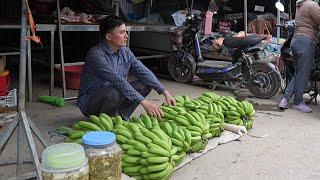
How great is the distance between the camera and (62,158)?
2307 mm

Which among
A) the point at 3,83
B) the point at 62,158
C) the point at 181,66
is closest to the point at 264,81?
the point at 181,66

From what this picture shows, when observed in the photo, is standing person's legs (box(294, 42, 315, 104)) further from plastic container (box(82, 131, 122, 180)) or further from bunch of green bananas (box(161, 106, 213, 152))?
plastic container (box(82, 131, 122, 180))

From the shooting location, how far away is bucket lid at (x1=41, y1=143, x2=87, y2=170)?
2.31 metres

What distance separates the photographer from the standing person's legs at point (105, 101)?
13.1 feet

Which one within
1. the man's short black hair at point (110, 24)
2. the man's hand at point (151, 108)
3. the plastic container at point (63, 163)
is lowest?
the plastic container at point (63, 163)

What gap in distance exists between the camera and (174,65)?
7809mm

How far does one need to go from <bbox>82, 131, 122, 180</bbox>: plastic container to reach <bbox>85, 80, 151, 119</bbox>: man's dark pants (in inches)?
52.0

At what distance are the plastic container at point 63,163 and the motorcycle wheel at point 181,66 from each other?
521 cm

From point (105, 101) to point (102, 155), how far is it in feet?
4.83

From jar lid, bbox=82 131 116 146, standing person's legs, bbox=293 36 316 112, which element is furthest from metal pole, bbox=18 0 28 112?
standing person's legs, bbox=293 36 316 112

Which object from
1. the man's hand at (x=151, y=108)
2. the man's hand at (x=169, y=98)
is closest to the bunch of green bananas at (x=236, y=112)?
the man's hand at (x=169, y=98)

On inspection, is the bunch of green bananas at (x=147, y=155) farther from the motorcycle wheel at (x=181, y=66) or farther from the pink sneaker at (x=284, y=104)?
the motorcycle wheel at (x=181, y=66)

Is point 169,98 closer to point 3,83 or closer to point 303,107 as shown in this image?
point 3,83

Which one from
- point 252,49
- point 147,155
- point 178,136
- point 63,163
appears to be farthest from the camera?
point 252,49
